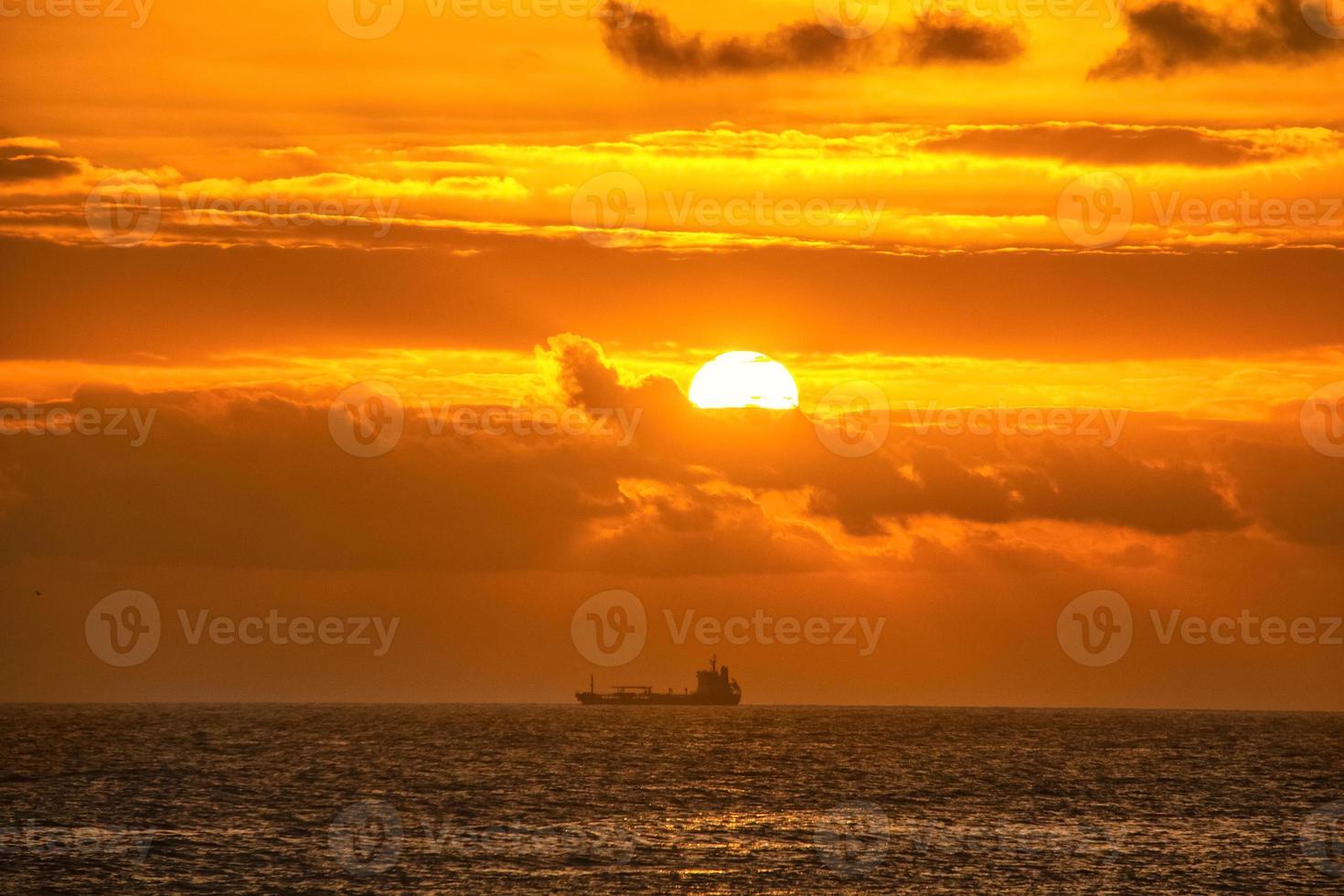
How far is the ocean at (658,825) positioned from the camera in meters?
75.0

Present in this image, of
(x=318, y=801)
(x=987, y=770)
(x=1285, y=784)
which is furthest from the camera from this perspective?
(x=987, y=770)

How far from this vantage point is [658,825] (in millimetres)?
94938

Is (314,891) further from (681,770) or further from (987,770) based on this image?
(987,770)

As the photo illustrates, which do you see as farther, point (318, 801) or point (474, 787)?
point (474, 787)

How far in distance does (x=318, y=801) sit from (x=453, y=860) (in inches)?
1275

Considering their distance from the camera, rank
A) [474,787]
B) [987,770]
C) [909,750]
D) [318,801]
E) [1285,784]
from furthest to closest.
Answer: [909,750] → [987,770] → [1285,784] → [474,787] → [318,801]

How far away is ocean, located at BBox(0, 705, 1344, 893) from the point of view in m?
75.0

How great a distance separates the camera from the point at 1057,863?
268 ft

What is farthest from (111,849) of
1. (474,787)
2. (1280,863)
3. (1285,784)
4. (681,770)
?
(1285,784)

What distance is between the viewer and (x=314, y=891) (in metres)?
70.5

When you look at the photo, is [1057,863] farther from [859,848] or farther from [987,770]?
[987,770]

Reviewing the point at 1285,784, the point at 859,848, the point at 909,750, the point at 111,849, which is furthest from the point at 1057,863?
the point at 909,750

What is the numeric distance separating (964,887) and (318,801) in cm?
5153

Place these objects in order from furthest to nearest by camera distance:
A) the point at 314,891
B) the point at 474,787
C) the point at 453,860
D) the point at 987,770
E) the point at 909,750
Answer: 1. the point at 909,750
2. the point at 987,770
3. the point at 474,787
4. the point at 453,860
5. the point at 314,891
